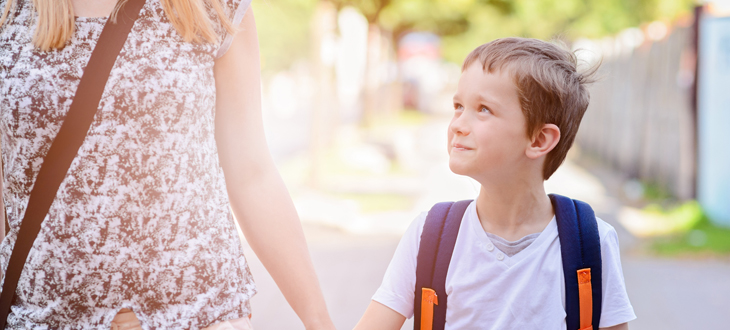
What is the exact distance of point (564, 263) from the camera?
185 centimetres

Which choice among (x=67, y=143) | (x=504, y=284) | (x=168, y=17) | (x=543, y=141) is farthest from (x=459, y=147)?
(x=67, y=143)

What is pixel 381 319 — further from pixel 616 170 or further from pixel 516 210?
pixel 616 170

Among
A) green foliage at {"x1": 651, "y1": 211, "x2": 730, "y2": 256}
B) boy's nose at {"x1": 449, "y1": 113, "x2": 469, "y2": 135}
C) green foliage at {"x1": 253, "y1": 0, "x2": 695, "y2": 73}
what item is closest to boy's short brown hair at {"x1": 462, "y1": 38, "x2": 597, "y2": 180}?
boy's nose at {"x1": 449, "y1": 113, "x2": 469, "y2": 135}

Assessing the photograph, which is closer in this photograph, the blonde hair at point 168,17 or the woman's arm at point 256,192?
the blonde hair at point 168,17

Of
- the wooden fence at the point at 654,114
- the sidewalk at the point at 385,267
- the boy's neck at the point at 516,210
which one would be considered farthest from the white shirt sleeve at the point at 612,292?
the wooden fence at the point at 654,114

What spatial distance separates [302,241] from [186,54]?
1.88ft

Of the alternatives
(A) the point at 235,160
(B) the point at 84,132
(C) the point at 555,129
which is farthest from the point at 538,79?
(B) the point at 84,132

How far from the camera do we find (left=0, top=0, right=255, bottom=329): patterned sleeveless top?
1.60 m

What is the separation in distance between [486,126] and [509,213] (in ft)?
0.89

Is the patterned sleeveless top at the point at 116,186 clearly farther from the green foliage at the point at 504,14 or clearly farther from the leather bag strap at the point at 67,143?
the green foliage at the point at 504,14

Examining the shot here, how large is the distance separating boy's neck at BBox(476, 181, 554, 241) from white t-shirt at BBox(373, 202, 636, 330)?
38 mm

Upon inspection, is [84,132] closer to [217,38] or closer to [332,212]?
[217,38]

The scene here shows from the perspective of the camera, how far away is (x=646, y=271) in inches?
245

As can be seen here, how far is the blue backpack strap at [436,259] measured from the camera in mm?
Result: 1890
